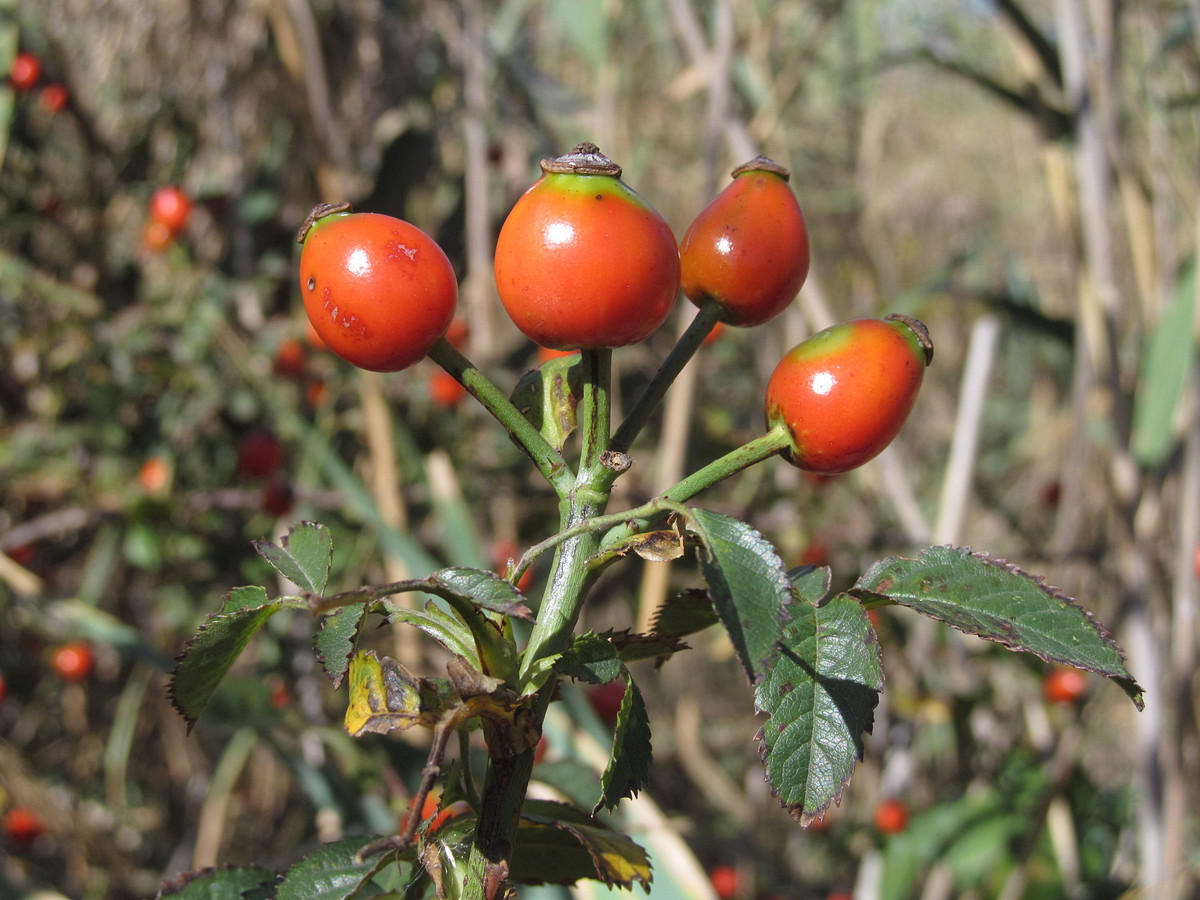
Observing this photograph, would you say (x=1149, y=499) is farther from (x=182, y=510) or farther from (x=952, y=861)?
(x=182, y=510)

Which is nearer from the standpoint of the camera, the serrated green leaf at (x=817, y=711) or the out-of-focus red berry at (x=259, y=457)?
the serrated green leaf at (x=817, y=711)

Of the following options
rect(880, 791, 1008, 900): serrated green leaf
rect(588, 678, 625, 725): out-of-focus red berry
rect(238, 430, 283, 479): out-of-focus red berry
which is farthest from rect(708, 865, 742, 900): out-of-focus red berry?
rect(238, 430, 283, 479): out-of-focus red berry

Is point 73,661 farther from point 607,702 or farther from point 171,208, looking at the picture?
point 607,702

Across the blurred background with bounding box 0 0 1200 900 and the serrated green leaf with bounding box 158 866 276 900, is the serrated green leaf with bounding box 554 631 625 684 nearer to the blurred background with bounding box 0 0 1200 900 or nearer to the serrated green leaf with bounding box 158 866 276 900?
the serrated green leaf with bounding box 158 866 276 900

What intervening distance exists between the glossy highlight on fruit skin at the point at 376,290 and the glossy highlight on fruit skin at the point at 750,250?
4.9 inches

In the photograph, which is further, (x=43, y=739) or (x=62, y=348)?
(x=43, y=739)

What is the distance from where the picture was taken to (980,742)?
1.79 metres

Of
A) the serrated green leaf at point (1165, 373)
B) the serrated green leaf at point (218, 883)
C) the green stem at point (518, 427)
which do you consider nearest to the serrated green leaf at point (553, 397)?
the green stem at point (518, 427)

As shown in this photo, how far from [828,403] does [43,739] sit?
7.85 feet

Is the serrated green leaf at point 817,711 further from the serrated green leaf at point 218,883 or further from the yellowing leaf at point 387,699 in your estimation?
the serrated green leaf at point 218,883

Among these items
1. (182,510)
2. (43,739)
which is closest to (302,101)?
(182,510)

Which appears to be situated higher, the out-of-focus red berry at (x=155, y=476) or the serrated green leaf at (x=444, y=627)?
the serrated green leaf at (x=444, y=627)

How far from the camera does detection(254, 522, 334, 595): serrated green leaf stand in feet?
1.32

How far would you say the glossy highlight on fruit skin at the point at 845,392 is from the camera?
0.40 metres
